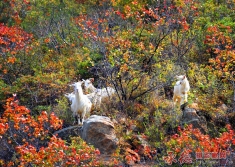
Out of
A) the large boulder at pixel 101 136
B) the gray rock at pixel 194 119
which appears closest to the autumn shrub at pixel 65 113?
the large boulder at pixel 101 136

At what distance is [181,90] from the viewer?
1273 centimetres

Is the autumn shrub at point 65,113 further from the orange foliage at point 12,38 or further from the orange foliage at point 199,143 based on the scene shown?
the orange foliage at point 12,38

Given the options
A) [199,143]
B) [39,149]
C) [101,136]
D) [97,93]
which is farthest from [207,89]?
[39,149]

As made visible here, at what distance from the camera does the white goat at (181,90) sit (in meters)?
12.7

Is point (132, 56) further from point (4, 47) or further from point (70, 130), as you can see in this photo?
point (4, 47)

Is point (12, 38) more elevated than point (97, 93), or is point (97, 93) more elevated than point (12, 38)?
point (12, 38)

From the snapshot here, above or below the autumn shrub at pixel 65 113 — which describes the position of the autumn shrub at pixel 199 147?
below

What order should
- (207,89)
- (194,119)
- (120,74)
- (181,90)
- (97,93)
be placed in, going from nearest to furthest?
(194,119), (181,90), (97,93), (120,74), (207,89)

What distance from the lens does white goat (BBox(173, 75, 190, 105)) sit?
1266 centimetres

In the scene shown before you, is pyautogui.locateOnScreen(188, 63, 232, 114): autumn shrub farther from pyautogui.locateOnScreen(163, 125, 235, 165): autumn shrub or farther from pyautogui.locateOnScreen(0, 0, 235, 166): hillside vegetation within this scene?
pyautogui.locateOnScreen(163, 125, 235, 165): autumn shrub

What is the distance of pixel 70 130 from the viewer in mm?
12125

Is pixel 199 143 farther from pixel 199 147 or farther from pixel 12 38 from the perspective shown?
pixel 12 38

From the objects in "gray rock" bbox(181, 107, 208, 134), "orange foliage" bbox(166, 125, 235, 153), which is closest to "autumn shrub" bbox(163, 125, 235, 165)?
"orange foliage" bbox(166, 125, 235, 153)

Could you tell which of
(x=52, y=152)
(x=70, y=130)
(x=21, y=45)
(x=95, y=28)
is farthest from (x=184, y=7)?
(x=52, y=152)
